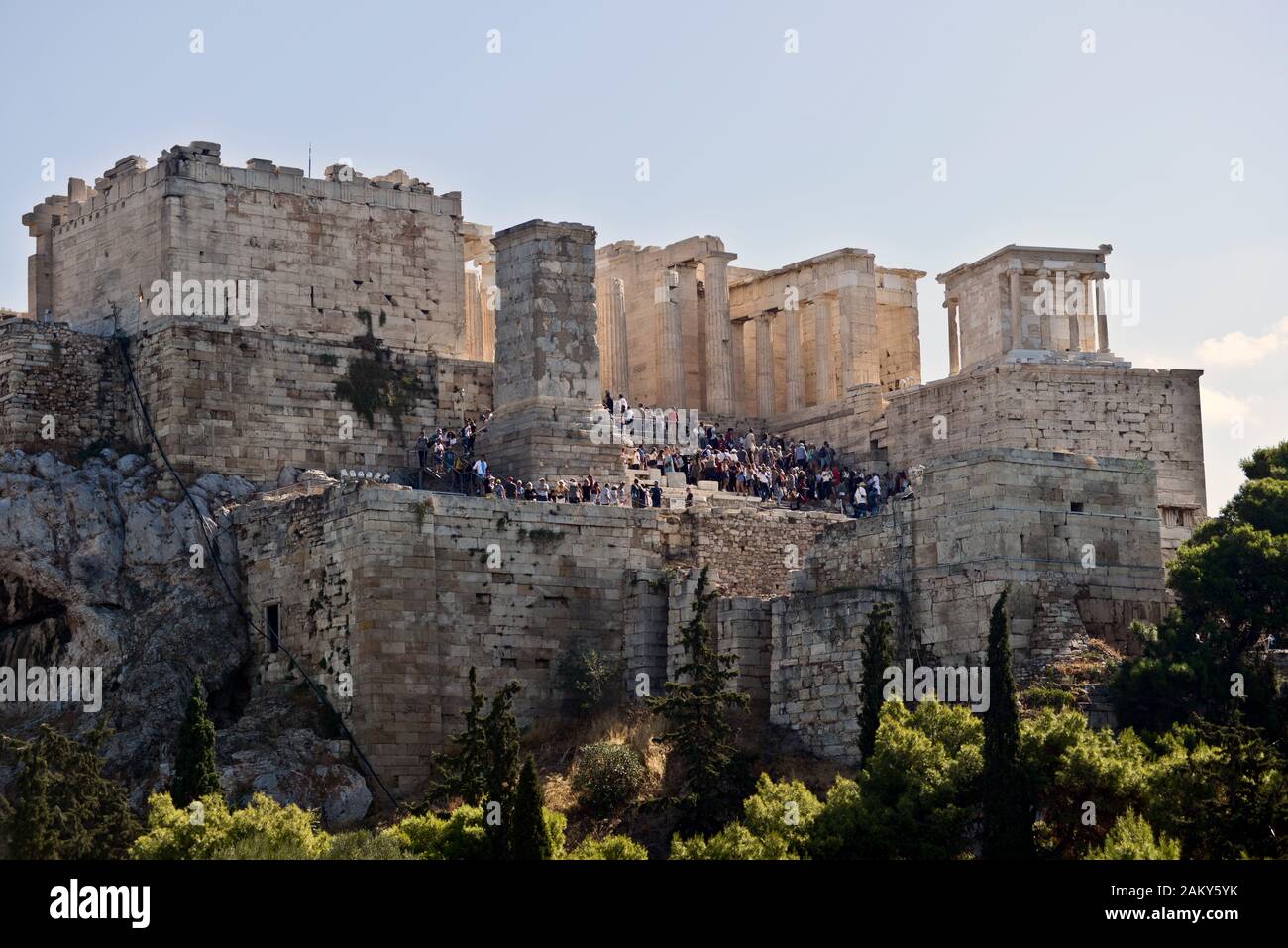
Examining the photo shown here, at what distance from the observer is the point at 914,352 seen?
7175 cm

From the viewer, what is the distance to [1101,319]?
65.9 metres

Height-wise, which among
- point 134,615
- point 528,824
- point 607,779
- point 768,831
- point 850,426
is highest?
point 850,426

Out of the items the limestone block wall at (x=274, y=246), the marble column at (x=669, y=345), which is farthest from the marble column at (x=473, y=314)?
the marble column at (x=669, y=345)

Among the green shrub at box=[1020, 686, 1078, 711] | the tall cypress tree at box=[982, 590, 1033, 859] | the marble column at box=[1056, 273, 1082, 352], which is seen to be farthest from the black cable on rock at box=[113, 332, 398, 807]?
the marble column at box=[1056, 273, 1082, 352]


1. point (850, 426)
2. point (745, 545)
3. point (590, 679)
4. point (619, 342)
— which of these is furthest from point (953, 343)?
point (590, 679)

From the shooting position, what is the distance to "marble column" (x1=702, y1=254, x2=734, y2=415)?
69.5 meters

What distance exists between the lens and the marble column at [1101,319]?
Result: 216 feet

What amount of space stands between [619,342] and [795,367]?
4.51 m

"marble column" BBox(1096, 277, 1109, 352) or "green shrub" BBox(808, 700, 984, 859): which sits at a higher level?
"marble column" BBox(1096, 277, 1109, 352)

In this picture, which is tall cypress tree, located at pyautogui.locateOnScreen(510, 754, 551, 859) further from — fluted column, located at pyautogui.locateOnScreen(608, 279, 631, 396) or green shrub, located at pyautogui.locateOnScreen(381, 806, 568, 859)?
fluted column, located at pyautogui.locateOnScreen(608, 279, 631, 396)

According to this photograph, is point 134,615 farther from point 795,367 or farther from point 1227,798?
point 795,367

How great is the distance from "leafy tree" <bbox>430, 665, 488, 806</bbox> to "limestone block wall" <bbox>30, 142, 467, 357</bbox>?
→ 14.9 m
